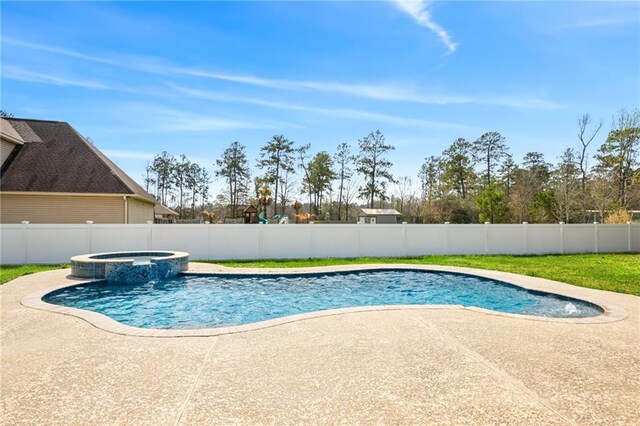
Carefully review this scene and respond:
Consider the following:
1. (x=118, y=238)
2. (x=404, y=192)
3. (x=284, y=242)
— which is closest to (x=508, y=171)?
(x=404, y=192)

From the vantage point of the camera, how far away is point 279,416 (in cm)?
267

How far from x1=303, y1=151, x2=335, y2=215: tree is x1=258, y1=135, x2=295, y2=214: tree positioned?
2.02 m

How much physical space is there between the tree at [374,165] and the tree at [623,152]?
54.9 feet

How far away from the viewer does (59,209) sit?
15.3 m

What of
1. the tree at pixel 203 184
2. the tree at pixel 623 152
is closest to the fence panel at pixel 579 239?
the tree at pixel 623 152

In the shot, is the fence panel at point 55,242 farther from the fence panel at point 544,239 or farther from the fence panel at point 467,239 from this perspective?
the fence panel at point 544,239

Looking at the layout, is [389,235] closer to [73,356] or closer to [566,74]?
[566,74]

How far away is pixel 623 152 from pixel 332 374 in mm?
32855

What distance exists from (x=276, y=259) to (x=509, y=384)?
11032mm

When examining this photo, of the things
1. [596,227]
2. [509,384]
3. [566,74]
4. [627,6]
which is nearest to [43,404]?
[509,384]

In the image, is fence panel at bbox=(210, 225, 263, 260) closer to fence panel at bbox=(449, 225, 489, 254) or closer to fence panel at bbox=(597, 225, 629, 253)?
fence panel at bbox=(449, 225, 489, 254)

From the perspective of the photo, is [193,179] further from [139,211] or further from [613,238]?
[613,238]

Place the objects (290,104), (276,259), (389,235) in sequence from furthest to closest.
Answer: (290,104) < (389,235) < (276,259)

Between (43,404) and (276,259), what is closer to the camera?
(43,404)
